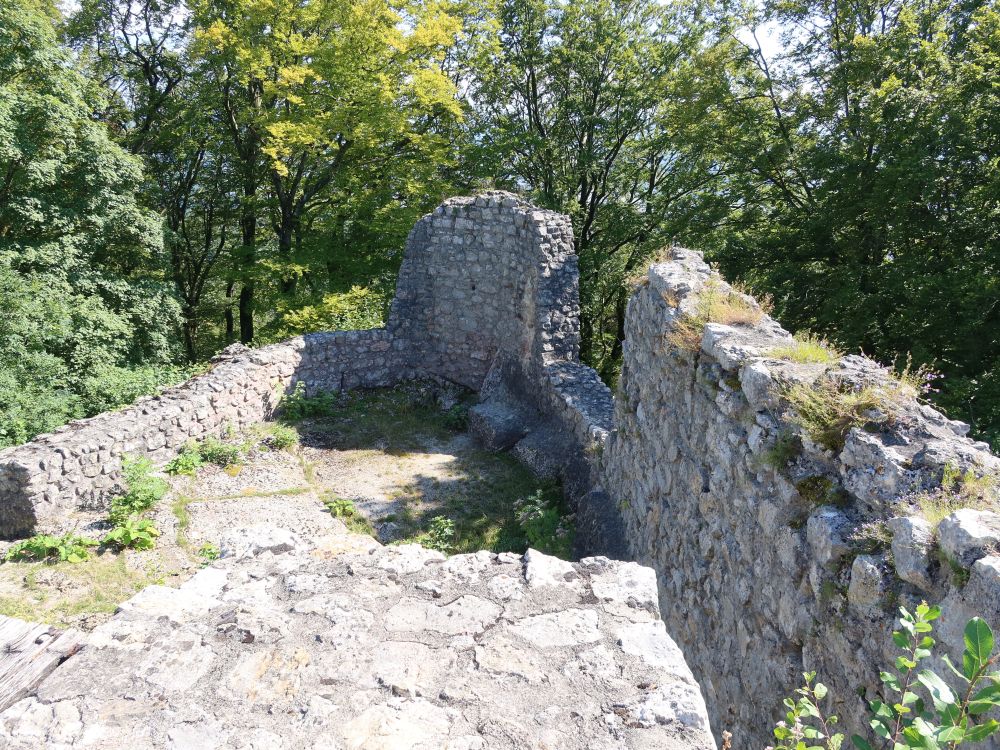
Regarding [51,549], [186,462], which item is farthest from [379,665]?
[186,462]

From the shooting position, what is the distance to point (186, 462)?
24.4 ft

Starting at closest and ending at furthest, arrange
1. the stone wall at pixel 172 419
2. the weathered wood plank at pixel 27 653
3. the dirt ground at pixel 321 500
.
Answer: the weathered wood plank at pixel 27 653 → the dirt ground at pixel 321 500 → the stone wall at pixel 172 419

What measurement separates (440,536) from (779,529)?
4147mm

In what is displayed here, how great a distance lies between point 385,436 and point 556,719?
714 cm

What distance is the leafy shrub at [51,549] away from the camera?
5645 mm

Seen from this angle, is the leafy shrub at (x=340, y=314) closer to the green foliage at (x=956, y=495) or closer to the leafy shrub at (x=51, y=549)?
the leafy shrub at (x=51, y=549)

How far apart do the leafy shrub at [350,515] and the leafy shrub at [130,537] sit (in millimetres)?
1757

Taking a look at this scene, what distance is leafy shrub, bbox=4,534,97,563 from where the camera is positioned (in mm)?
5645

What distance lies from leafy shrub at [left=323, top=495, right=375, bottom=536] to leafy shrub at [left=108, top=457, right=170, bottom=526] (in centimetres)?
170

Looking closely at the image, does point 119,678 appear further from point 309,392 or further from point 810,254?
point 810,254

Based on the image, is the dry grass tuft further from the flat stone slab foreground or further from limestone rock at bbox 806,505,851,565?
the flat stone slab foreground

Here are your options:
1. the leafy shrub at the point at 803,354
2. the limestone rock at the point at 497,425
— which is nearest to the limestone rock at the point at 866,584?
the leafy shrub at the point at 803,354

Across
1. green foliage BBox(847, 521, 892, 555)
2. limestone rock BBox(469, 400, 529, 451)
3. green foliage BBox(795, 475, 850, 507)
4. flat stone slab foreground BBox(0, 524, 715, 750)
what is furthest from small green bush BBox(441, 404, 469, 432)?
green foliage BBox(847, 521, 892, 555)

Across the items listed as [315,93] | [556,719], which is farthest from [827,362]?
[315,93]
